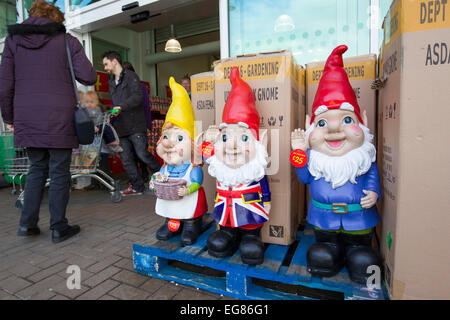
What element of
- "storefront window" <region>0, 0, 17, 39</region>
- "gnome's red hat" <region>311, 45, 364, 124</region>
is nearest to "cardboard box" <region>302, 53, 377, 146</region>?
"gnome's red hat" <region>311, 45, 364, 124</region>

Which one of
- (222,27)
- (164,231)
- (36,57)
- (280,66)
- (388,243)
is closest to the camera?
(388,243)

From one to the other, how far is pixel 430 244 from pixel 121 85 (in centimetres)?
419

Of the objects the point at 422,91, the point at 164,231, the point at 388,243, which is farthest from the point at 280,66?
the point at 164,231

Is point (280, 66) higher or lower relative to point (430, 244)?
higher

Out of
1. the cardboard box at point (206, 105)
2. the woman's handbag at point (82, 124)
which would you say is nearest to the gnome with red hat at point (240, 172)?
the cardboard box at point (206, 105)

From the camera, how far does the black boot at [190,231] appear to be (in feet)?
7.22

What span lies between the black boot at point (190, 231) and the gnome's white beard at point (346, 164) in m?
1.04

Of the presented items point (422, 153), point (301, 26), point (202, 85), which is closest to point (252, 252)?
point (422, 153)

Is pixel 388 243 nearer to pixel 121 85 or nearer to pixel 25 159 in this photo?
pixel 121 85

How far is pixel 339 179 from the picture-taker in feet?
5.74

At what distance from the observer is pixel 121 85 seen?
4352 millimetres

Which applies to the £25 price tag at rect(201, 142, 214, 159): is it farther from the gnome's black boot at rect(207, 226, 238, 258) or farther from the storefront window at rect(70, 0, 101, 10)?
the storefront window at rect(70, 0, 101, 10)

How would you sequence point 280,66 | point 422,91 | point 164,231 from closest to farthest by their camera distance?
point 422,91 → point 280,66 → point 164,231

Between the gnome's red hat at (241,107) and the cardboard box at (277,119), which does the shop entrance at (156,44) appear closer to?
the cardboard box at (277,119)
